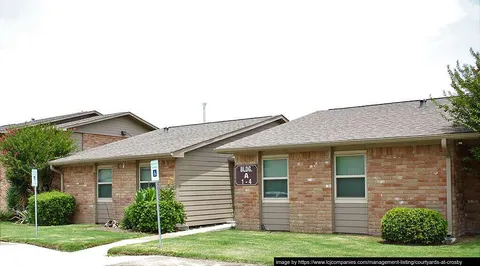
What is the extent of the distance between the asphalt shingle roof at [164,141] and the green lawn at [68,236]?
111 inches

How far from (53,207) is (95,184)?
6.04ft

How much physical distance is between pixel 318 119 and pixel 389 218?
21.1 feet

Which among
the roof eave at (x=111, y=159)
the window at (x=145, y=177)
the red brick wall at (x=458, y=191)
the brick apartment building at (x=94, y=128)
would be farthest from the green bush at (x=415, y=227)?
the brick apartment building at (x=94, y=128)

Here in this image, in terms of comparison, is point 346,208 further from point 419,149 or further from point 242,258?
point 242,258

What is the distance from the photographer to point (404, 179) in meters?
15.1

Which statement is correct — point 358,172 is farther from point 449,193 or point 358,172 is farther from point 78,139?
point 78,139

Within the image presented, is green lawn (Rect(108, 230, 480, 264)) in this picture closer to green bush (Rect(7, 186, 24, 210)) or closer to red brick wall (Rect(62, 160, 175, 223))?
red brick wall (Rect(62, 160, 175, 223))

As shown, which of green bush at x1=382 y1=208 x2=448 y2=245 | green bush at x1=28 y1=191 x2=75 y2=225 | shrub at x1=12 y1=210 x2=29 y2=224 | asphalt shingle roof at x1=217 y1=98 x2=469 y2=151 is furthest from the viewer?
shrub at x1=12 y1=210 x2=29 y2=224

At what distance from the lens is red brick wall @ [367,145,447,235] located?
14.6 metres

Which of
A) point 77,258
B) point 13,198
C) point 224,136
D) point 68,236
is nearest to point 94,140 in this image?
point 13,198

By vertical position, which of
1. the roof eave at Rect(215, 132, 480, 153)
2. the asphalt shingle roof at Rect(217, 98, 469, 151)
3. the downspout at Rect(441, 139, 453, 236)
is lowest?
the downspout at Rect(441, 139, 453, 236)

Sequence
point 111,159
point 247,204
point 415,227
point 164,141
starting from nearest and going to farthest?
point 415,227
point 247,204
point 111,159
point 164,141

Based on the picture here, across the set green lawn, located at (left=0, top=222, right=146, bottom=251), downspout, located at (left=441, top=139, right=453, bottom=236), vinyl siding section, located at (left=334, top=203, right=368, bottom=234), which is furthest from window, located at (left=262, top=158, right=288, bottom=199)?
downspout, located at (left=441, top=139, right=453, bottom=236)

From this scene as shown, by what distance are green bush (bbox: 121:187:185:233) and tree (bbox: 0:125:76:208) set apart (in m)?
7.11
